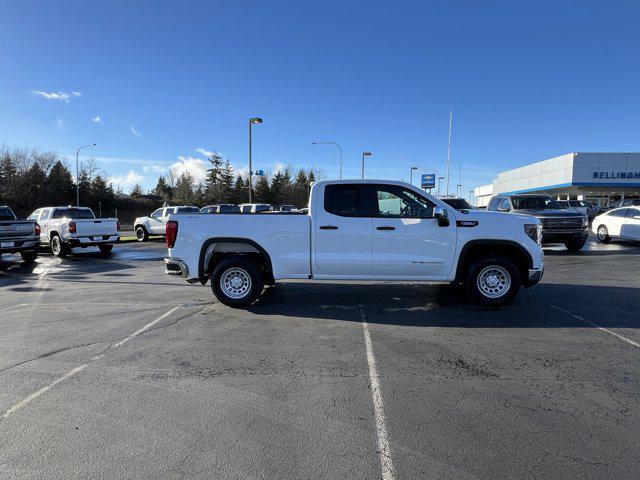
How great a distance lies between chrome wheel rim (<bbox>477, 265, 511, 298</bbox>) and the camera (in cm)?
679

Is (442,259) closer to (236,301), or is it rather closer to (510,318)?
(510,318)

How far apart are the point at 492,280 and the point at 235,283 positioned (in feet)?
13.8

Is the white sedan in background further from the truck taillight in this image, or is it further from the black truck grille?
the truck taillight

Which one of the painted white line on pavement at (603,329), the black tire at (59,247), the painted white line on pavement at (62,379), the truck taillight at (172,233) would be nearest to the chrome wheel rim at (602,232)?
the painted white line on pavement at (603,329)

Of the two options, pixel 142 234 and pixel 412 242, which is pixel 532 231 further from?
pixel 142 234

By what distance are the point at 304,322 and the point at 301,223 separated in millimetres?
1587

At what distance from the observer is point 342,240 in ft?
22.0

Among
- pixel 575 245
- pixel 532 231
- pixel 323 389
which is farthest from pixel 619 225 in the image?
pixel 323 389

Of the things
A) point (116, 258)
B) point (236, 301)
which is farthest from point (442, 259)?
point (116, 258)

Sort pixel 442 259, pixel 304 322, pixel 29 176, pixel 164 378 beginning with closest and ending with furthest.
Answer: pixel 164 378
pixel 304 322
pixel 442 259
pixel 29 176

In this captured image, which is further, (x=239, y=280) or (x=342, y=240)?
(x=239, y=280)

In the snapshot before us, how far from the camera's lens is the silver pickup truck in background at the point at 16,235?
42.2 feet

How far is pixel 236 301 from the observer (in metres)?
6.93

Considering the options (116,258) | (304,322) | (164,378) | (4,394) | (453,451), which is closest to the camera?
(453,451)
